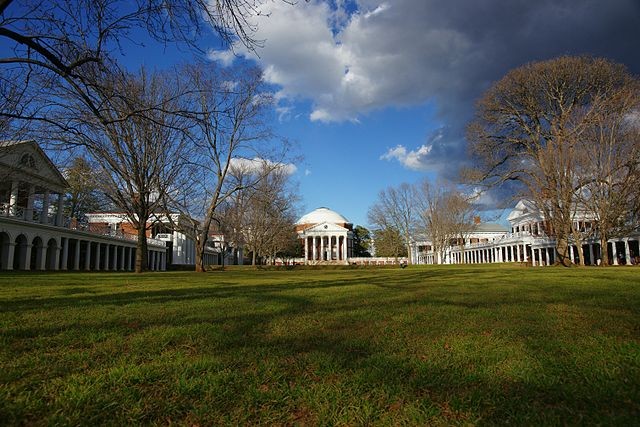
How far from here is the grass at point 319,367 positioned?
2643 mm

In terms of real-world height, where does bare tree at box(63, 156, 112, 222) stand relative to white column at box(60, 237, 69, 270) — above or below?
above

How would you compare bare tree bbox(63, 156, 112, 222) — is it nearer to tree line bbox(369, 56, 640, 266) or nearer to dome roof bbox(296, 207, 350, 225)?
tree line bbox(369, 56, 640, 266)

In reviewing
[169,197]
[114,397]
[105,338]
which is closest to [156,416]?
[114,397]

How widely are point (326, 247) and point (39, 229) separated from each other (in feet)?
233

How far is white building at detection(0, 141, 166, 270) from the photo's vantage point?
29141 mm

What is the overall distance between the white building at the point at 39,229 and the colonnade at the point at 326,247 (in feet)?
178

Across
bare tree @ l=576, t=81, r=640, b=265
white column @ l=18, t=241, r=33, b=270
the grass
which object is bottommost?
the grass

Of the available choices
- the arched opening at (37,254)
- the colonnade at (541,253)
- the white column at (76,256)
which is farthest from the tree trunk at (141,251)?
the colonnade at (541,253)

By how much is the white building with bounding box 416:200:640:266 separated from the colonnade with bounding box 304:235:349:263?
1876 cm

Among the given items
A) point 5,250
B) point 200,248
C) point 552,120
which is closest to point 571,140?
point 552,120

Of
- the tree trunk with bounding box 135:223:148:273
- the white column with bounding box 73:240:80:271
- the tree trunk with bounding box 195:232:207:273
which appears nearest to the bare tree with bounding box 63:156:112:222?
the tree trunk with bounding box 135:223:148:273

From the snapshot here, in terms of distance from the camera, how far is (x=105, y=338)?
4.35 metres

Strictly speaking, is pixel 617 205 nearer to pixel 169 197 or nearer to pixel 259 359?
pixel 169 197

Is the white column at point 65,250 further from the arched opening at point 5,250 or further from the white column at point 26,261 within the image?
the arched opening at point 5,250
